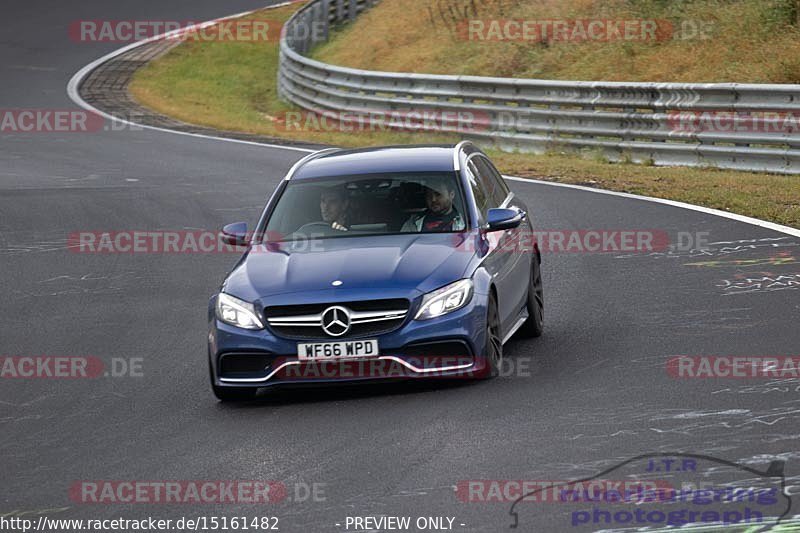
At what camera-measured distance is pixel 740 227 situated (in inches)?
606

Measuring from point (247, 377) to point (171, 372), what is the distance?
1214mm

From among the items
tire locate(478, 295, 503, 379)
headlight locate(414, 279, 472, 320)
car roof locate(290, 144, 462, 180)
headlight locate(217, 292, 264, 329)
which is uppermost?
car roof locate(290, 144, 462, 180)

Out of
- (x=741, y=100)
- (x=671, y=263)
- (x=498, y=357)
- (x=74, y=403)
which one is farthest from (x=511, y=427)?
(x=741, y=100)

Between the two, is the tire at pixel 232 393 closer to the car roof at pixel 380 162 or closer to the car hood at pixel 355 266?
the car hood at pixel 355 266

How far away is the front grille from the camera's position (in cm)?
908

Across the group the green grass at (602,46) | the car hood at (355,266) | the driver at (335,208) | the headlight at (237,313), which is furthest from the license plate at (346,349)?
the green grass at (602,46)

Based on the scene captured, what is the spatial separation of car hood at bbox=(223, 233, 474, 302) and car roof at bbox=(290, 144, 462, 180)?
2.38ft

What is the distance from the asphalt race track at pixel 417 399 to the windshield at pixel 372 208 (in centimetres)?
106

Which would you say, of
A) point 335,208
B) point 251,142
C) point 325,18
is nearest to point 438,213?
point 335,208

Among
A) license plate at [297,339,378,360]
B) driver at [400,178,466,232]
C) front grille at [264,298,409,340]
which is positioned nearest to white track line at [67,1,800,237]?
driver at [400,178,466,232]

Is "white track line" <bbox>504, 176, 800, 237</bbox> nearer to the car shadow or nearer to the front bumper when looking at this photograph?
the car shadow

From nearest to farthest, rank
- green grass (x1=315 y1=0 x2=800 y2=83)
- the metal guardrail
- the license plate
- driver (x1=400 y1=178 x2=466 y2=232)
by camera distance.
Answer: the license plate, driver (x1=400 y1=178 x2=466 y2=232), the metal guardrail, green grass (x1=315 y1=0 x2=800 y2=83)

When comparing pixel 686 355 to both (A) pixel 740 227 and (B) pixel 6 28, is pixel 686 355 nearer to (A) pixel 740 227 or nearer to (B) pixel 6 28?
(A) pixel 740 227

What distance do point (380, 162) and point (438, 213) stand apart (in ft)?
2.35
